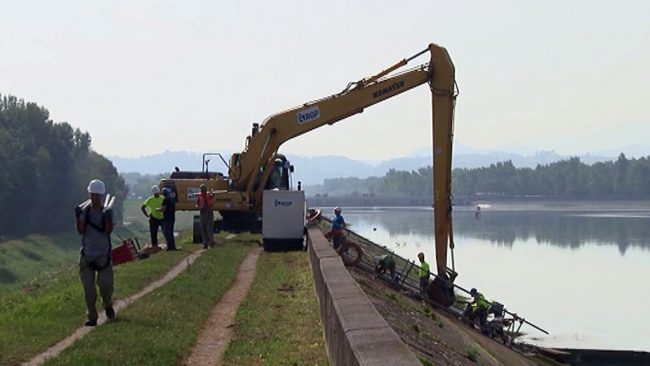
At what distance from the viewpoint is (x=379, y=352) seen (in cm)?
884

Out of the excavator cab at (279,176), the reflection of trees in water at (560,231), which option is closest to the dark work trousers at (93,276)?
the excavator cab at (279,176)

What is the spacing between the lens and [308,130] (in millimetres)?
37344

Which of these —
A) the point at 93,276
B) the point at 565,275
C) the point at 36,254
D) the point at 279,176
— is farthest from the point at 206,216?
the point at 36,254

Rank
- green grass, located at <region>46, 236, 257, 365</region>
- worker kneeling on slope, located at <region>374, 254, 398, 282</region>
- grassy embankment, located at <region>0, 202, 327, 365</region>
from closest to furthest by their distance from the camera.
→ green grass, located at <region>46, 236, 257, 365</region> < grassy embankment, located at <region>0, 202, 327, 365</region> < worker kneeling on slope, located at <region>374, 254, 398, 282</region>

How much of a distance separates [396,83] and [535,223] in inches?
5047

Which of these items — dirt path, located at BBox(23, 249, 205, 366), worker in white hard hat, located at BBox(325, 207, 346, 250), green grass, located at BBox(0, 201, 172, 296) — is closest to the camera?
dirt path, located at BBox(23, 249, 205, 366)

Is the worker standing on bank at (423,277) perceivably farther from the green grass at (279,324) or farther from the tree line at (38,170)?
the tree line at (38,170)

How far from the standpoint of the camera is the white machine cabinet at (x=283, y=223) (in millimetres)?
31094

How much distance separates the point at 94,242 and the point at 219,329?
2.33 meters

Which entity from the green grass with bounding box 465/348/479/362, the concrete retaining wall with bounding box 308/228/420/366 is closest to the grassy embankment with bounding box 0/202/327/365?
the concrete retaining wall with bounding box 308/228/420/366

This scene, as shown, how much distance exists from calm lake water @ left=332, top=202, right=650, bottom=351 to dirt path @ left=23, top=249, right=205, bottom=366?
21.4 m

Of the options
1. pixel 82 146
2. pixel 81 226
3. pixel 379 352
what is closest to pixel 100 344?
pixel 81 226

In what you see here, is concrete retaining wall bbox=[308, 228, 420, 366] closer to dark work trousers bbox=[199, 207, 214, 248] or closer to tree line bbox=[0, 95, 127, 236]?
dark work trousers bbox=[199, 207, 214, 248]

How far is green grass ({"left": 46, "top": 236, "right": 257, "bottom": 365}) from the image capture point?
39.2 ft
